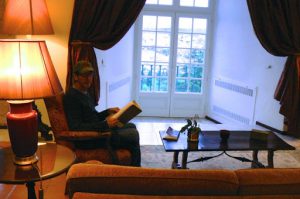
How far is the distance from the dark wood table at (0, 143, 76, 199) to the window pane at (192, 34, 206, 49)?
4.46m

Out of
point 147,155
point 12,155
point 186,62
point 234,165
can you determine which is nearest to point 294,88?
point 234,165

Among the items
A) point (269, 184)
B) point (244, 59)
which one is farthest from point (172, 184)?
point (244, 59)

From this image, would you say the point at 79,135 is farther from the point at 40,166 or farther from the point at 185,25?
the point at 185,25

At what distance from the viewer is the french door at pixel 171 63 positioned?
19.9 ft

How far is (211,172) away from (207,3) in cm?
516

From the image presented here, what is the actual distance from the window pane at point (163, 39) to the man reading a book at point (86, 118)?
3.60 metres

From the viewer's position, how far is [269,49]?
3.92m

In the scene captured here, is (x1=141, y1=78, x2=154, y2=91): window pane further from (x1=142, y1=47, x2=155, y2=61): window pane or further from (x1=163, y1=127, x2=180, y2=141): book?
(x1=163, y1=127, x2=180, y2=141): book

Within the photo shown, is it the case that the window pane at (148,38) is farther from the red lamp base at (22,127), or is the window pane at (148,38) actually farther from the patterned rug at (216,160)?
the red lamp base at (22,127)

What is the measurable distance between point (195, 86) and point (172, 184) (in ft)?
16.8

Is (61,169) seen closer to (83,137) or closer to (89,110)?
(83,137)

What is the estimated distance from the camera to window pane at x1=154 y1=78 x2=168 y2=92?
632 centimetres

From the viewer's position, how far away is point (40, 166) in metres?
1.83

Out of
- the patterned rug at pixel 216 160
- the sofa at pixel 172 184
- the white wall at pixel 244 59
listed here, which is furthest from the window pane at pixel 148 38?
the sofa at pixel 172 184
